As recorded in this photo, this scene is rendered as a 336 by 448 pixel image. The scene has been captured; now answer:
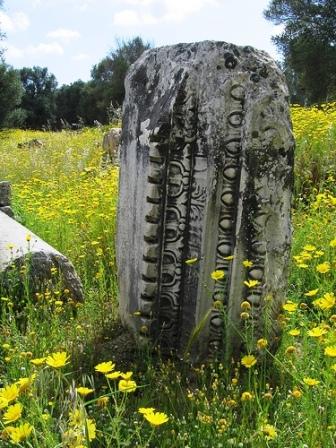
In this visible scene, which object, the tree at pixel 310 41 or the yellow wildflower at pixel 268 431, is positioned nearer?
the yellow wildflower at pixel 268 431

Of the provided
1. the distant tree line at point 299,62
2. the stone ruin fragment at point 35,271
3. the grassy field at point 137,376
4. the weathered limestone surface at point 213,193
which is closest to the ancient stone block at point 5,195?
the grassy field at point 137,376

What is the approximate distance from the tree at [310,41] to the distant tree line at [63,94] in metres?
7.59

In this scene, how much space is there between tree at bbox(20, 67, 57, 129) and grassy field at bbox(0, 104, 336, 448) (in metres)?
36.0

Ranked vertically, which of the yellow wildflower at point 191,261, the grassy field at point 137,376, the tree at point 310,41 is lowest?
the grassy field at point 137,376

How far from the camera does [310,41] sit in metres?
22.9

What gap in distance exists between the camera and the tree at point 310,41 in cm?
2264

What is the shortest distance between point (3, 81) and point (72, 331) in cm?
2401

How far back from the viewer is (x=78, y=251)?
4.60 meters

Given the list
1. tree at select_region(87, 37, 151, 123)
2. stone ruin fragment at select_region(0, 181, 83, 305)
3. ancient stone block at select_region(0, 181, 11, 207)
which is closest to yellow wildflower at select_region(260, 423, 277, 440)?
stone ruin fragment at select_region(0, 181, 83, 305)

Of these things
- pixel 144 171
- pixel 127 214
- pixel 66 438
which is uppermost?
pixel 144 171

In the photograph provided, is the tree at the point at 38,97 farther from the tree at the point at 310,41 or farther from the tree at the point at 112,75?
the tree at the point at 310,41

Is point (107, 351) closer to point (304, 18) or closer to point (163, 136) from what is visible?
point (163, 136)

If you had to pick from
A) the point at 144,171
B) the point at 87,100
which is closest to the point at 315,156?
the point at 144,171

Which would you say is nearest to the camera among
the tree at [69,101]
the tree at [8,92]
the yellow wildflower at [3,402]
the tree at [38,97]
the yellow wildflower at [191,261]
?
the yellow wildflower at [3,402]
